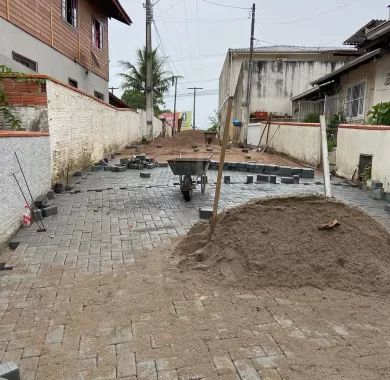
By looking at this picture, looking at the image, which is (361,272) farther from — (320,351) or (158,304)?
(158,304)

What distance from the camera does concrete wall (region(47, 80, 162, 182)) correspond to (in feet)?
31.5

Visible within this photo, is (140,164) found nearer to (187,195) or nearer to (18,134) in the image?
(187,195)

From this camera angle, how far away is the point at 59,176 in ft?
32.8

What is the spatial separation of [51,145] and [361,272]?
7499 millimetres

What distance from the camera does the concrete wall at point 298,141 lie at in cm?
1498

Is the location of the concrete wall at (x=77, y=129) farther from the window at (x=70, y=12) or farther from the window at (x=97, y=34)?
the window at (x=97, y=34)

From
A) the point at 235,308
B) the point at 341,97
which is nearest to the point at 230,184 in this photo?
the point at 235,308

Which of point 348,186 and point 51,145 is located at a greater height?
point 51,145

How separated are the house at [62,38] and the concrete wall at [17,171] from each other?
13.7ft

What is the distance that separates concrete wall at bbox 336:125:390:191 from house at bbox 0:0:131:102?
9.75 m

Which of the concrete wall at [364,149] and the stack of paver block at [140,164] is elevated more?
the concrete wall at [364,149]

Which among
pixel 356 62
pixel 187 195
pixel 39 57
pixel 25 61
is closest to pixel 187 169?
pixel 187 195

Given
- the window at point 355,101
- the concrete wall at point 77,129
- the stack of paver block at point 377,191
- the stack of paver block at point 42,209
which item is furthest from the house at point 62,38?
the window at point 355,101

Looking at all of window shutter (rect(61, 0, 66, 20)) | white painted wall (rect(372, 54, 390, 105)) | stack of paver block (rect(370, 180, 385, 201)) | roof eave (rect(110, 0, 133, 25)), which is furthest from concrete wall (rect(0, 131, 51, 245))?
roof eave (rect(110, 0, 133, 25))
